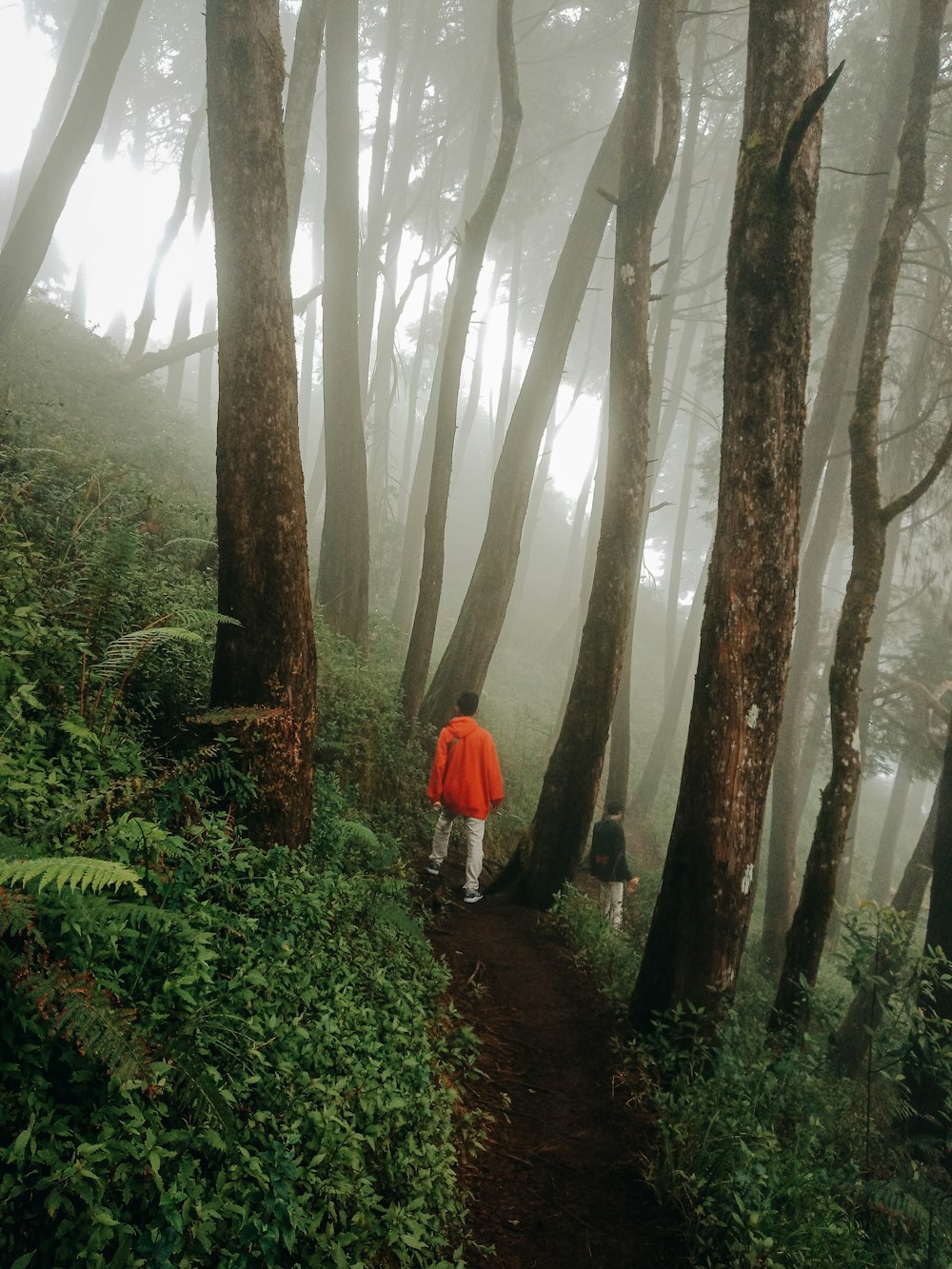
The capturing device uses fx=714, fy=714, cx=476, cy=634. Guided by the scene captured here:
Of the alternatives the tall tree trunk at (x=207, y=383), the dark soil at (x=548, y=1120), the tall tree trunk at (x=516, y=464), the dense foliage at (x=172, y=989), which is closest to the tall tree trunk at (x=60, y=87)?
the tall tree trunk at (x=207, y=383)

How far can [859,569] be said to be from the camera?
564 centimetres

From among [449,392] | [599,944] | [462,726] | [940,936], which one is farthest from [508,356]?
[940,936]

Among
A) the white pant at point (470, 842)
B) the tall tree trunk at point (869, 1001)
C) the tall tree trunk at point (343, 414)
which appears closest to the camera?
the tall tree trunk at point (869, 1001)

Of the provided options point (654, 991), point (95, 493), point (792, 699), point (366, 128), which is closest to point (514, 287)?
point (366, 128)

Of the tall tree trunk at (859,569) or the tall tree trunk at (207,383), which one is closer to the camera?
the tall tree trunk at (859,569)

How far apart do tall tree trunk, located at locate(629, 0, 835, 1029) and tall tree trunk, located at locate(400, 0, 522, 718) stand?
471cm

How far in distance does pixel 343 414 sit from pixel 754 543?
6.85 m

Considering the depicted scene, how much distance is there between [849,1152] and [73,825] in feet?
16.7

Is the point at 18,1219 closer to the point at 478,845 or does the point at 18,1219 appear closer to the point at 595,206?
the point at 478,845

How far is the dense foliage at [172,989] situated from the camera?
2104mm

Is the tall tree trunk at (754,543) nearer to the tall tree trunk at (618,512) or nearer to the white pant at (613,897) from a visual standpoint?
the tall tree trunk at (618,512)

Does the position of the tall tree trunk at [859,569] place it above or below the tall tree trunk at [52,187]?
below

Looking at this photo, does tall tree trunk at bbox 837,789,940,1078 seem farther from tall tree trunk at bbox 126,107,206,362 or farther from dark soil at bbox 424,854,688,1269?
tall tree trunk at bbox 126,107,206,362

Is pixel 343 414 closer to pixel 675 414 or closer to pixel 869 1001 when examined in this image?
pixel 869 1001
